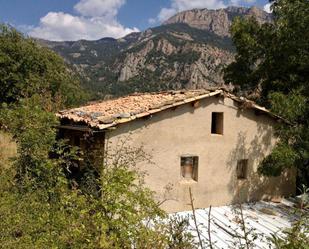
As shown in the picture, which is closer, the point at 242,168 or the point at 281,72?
the point at 242,168

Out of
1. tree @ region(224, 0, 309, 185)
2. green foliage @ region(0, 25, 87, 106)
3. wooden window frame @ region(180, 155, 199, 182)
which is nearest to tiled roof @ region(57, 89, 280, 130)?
tree @ region(224, 0, 309, 185)

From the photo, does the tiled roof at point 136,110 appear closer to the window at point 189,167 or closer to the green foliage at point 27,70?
the window at point 189,167

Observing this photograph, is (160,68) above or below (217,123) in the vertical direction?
above

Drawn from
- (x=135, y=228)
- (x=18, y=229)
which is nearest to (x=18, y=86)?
(x=18, y=229)

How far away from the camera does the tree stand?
13.3 m

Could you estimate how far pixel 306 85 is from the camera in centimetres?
1529

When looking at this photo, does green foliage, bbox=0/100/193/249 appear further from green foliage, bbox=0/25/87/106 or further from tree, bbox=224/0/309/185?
green foliage, bbox=0/25/87/106

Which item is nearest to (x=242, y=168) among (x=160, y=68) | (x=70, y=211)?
(x=70, y=211)

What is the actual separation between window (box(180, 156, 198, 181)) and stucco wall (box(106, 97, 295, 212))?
0.19m

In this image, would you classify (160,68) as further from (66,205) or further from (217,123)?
(66,205)

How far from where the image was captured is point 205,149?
1337 cm

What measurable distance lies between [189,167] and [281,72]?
7345 mm

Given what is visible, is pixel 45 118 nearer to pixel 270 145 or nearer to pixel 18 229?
pixel 18 229

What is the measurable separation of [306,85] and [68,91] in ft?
82.8
